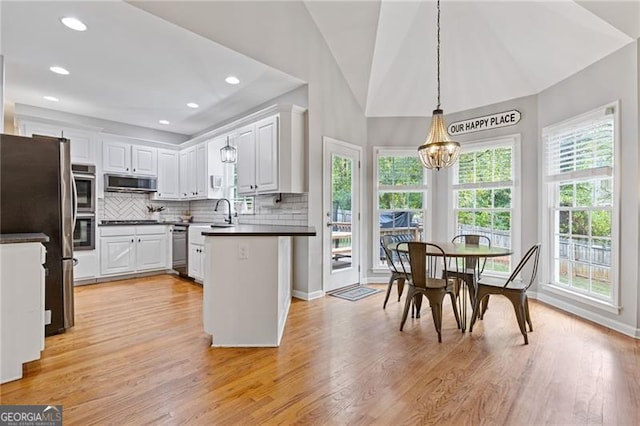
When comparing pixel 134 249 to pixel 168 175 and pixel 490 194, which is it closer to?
pixel 168 175

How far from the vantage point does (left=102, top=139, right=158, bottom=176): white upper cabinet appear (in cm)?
540

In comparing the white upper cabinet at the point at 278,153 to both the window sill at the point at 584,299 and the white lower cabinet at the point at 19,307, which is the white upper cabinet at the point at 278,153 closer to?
the white lower cabinet at the point at 19,307

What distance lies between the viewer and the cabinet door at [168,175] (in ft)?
20.0

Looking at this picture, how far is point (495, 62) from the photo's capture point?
4234 millimetres

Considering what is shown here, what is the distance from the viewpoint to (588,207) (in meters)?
3.55

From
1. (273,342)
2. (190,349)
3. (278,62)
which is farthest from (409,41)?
(190,349)

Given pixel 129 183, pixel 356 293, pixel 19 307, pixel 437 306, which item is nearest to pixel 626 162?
pixel 437 306

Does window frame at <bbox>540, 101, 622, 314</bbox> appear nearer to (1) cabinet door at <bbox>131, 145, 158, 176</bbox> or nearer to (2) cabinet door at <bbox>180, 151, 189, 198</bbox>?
(2) cabinet door at <bbox>180, 151, 189, 198</bbox>

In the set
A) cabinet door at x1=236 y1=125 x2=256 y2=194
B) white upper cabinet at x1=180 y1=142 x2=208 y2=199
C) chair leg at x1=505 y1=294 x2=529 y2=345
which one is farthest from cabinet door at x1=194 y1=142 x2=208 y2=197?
chair leg at x1=505 y1=294 x2=529 y2=345

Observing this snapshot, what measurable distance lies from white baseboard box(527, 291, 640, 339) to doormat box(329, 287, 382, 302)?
2095 mm

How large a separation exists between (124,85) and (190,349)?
3.52m

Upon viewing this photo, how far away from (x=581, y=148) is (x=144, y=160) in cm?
661

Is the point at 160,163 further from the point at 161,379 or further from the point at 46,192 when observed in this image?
the point at 161,379

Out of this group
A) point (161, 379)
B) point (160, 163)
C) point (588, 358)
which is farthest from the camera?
point (160, 163)
